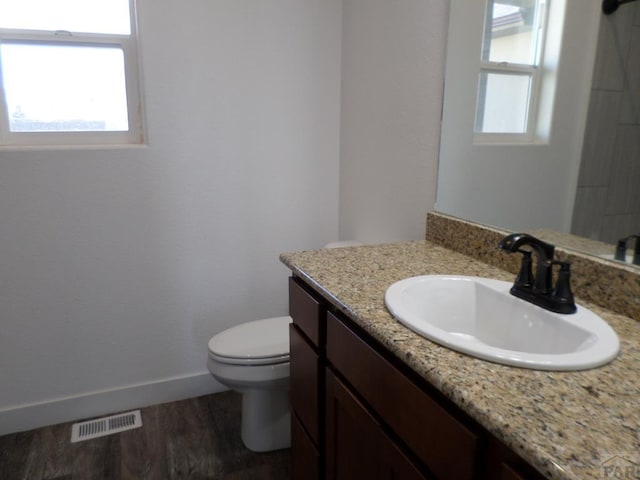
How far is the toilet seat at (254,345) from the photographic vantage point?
181 cm

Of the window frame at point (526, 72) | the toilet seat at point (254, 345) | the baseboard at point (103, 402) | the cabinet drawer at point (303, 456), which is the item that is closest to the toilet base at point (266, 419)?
the toilet seat at point (254, 345)

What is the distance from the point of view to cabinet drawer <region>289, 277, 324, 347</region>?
4.14ft

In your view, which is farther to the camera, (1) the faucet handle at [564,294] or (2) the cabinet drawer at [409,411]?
(1) the faucet handle at [564,294]

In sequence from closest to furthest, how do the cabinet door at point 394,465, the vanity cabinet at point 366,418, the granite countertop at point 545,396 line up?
1. the granite countertop at point 545,396
2. the vanity cabinet at point 366,418
3. the cabinet door at point 394,465

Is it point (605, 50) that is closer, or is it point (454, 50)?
point (605, 50)

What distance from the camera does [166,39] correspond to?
6.48 ft

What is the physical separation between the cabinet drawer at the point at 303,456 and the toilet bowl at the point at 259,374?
31 cm

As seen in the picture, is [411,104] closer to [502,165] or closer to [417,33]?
[417,33]

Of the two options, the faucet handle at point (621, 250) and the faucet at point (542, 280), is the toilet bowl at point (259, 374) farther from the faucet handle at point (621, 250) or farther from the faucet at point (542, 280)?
the faucet handle at point (621, 250)

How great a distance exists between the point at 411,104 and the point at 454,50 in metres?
0.26

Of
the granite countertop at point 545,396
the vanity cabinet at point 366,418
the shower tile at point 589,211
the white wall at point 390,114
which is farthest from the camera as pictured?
the white wall at point 390,114

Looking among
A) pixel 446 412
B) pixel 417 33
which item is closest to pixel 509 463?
pixel 446 412

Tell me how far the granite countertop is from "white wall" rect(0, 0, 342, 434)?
4.10ft

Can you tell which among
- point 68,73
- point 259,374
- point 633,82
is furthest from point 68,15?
point 633,82
